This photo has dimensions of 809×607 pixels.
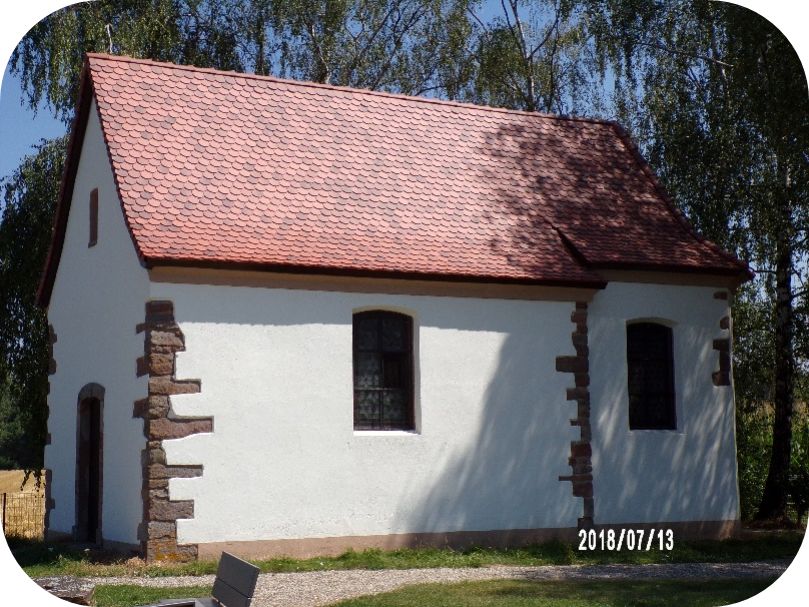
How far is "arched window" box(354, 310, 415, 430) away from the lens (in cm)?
1537

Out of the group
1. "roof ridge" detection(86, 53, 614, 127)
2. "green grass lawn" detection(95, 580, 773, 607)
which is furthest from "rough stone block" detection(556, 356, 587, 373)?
"roof ridge" detection(86, 53, 614, 127)

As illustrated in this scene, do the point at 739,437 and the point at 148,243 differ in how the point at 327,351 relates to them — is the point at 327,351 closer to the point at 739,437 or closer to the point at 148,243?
the point at 148,243

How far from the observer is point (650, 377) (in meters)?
17.3

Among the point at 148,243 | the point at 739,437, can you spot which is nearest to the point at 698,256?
the point at 739,437

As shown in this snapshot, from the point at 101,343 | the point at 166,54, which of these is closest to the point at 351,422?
the point at 101,343

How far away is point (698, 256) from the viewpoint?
1775 cm

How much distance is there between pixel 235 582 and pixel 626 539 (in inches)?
345

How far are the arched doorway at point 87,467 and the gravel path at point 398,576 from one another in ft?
12.5

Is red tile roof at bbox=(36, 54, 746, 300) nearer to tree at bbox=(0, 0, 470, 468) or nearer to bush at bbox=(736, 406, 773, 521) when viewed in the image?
tree at bbox=(0, 0, 470, 468)

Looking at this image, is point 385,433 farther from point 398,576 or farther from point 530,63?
point 530,63

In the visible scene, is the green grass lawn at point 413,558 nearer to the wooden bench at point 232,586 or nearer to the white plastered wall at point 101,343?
the white plastered wall at point 101,343

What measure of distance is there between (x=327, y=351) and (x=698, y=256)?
6205 millimetres

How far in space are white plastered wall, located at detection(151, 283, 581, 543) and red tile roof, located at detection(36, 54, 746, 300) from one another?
23.5 inches

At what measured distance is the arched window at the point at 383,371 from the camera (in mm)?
15367
